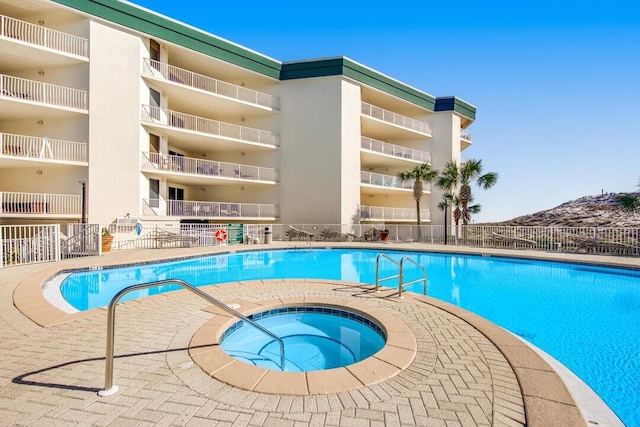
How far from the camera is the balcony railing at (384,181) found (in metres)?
21.4

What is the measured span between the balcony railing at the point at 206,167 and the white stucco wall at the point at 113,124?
1006 millimetres

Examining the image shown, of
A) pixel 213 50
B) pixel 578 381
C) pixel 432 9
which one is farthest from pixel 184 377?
pixel 213 50

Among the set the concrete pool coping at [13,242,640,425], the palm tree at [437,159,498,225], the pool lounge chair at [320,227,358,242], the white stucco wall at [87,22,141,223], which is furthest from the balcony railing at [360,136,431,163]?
the concrete pool coping at [13,242,640,425]

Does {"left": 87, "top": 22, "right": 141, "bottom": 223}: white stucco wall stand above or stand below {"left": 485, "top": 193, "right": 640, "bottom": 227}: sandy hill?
above

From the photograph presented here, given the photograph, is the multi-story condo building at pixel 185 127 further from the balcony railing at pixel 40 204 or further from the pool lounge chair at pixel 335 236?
the pool lounge chair at pixel 335 236

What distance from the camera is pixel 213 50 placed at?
56.5 feet

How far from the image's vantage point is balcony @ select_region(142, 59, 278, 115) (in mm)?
15883

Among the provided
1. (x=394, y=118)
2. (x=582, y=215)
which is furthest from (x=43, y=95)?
(x=582, y=215)

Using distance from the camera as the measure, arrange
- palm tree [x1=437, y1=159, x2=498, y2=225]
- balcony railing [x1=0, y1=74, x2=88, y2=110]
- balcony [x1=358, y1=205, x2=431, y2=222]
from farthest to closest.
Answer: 1. balcony [x1=358, y1=205, x2=431, y2=222]
2. palm tree [x1=437, y1=159, x2=498, y2=225]
3. balcony railing [x1=0, y1=74, x2=88, y2=110]

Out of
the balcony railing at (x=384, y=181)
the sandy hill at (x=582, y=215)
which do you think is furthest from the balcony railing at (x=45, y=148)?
the sandy hill at (x=582, y=215)

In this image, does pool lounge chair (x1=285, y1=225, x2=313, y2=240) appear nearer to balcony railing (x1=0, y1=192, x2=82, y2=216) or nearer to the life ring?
the life ring

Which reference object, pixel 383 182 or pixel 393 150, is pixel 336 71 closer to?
pixel 393 150

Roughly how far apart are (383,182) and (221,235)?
1217 centimetres

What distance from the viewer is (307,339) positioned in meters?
Answer: 4.79
